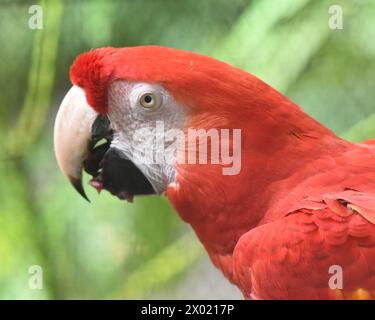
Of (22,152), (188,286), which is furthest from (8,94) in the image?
(188,286)

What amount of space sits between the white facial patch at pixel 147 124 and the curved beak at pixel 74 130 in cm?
4

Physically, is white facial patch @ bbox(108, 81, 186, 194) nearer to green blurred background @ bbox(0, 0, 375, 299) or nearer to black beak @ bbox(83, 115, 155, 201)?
black beak @ bbox(83, 115, 155, 201)

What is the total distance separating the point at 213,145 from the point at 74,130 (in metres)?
0.21

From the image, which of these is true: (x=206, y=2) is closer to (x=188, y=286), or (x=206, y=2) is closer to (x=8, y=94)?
(x=8, y=94)

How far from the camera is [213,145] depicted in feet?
2.47

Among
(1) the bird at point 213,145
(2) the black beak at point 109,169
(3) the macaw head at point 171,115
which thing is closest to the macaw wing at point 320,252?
(1) the bird at point 213,145

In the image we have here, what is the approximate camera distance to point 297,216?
67 cm

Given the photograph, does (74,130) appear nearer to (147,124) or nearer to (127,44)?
(147,124)

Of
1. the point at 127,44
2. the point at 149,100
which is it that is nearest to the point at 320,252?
the point at 149,100

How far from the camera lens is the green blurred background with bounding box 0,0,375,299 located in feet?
3.05

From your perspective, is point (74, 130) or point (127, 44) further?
point (127, 44)

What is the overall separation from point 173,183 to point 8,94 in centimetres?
39
